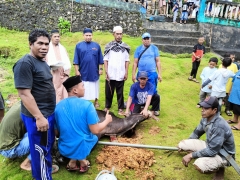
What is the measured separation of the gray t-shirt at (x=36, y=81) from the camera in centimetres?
249

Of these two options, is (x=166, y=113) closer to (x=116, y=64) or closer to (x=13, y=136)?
(x=116, y=64)

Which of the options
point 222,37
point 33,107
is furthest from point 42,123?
point 222,37

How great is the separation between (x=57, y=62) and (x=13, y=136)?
1.60 m

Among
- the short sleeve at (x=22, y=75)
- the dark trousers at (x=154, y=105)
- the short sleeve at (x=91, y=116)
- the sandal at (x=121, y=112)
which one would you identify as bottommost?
the sandal at (x=121, y=112)

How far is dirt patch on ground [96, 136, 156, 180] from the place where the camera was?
3.55m

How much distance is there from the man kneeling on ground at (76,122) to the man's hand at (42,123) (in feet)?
1.21

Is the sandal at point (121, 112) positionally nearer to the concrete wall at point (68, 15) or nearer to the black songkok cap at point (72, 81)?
the black songkok cap at point (72, 81)

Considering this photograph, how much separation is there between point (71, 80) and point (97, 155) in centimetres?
150

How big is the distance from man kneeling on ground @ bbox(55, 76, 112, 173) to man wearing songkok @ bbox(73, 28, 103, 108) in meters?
2.17

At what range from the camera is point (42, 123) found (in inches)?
104

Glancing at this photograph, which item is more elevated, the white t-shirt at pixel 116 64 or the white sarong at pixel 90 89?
the white t-shirt at pixel 116 64

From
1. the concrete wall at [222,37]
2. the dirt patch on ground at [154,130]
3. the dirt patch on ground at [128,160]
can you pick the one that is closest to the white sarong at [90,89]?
the dirt patch on ground at [154,130]

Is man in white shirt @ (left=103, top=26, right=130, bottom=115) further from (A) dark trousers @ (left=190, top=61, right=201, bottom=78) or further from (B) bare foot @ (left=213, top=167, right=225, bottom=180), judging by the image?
(A) dark trousers @ (left=190, top=61, right=201, bottom=78)

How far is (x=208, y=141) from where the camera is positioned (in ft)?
11.0
